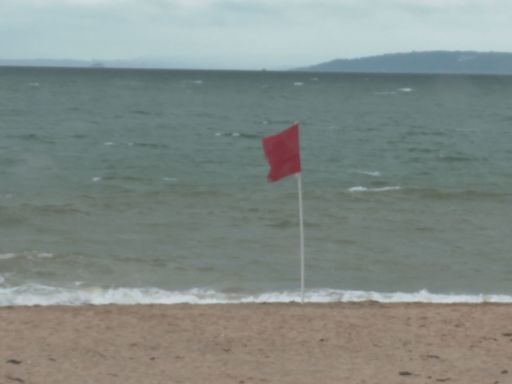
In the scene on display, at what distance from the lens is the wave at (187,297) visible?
13055mm

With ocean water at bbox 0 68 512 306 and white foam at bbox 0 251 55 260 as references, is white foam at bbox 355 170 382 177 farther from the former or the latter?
white foam at bbox 0 251 55 260

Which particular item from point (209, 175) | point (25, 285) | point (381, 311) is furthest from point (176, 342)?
point (209, 175)

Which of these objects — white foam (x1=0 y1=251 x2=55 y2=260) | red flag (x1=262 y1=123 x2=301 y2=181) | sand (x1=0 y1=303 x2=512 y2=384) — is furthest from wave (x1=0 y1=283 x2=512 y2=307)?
red flag (x1=262 y1=123 x2=301 y2=181)

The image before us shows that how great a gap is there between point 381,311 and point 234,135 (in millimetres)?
33993

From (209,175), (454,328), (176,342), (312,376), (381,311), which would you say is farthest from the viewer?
(209,175)

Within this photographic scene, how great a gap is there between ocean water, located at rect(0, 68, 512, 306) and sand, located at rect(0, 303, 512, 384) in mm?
2418

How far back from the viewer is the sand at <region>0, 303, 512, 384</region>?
8.34 metres

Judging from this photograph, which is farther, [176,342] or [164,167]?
[164,167]

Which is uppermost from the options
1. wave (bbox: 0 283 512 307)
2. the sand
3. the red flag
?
the red flag

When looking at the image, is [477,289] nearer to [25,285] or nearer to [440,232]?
[440,232]

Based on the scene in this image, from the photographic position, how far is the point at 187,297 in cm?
1352

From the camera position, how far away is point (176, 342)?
31.2 ft

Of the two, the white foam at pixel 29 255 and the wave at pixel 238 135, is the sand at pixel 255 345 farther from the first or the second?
the wave at pixel 238 135

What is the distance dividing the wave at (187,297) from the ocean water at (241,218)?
0.04 meters
